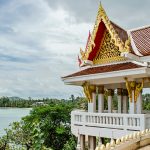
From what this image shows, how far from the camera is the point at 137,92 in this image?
9.42m

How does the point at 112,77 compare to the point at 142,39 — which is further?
the point at 142,39

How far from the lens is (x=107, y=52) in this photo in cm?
1063

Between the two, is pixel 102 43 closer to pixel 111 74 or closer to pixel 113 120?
pixel 111 74

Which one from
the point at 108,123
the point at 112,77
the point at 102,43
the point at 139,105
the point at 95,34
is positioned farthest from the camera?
the point at 102,43

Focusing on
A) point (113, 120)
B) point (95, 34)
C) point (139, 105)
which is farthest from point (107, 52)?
point (113, 120)

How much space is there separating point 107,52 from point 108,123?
2.45 m

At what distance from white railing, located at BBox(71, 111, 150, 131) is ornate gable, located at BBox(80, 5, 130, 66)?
72.4 inches

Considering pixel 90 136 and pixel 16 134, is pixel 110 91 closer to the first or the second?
pixel 90 136

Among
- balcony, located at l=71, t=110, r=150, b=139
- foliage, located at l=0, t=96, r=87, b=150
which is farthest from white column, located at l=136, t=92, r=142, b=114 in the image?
foliage, located at l=0, t=96, r=87, b=150

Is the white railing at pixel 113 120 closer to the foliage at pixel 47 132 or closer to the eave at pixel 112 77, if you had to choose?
the eave at pixel 112 77

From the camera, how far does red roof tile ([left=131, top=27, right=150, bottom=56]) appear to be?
9.85 m

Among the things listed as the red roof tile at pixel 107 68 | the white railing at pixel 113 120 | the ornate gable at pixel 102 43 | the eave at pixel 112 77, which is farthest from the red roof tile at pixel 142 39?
the white railing at pixel 113 120

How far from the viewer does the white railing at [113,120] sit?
28.4 ft

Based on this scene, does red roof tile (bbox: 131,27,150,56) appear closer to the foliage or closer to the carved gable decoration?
the carved gable decoration
